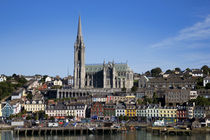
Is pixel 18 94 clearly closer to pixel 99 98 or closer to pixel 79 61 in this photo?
pixel 99 98

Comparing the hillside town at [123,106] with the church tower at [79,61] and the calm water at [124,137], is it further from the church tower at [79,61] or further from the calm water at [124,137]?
the church tower at [79,61]

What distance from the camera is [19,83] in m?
158

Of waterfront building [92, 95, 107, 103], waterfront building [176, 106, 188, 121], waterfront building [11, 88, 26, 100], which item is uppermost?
waterfront building [11, 88, 26, 100]

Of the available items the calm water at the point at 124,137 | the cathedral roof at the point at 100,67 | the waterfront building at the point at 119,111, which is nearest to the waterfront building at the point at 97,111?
the waterfront building at the point at 119,111

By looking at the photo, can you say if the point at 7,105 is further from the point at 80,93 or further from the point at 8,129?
the point at 80,93

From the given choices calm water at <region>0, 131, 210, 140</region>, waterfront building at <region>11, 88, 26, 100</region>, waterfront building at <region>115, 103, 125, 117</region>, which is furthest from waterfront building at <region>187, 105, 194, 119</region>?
waterfront building at <region>11, 88, 26, 100</region>

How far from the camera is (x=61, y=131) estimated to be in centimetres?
9388

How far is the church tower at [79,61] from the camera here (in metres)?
156

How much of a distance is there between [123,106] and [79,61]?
183 ft

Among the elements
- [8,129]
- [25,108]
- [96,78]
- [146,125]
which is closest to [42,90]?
[96,78]

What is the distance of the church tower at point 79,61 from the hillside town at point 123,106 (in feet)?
37.1

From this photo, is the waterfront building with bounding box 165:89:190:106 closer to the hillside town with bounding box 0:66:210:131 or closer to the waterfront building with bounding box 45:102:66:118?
the hillside town with bounding box 0:66:210:131

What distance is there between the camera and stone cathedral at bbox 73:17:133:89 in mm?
152875

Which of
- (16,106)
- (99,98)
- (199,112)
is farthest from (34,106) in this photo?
(199,112)
